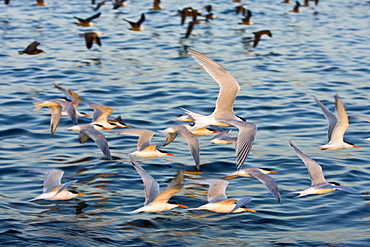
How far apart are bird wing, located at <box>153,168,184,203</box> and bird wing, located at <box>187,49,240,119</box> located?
1997 mm

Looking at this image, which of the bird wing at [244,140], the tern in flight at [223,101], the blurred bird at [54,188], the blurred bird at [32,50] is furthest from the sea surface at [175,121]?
the tern in flight at [223,101]

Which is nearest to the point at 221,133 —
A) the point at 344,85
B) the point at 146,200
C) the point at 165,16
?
the point at 146,200

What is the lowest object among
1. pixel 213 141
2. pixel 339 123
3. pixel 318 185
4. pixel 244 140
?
pixel 213 141

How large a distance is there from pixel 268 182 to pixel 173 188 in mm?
1472

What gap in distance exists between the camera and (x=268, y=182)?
887cm

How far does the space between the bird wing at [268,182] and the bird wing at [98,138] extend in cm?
233

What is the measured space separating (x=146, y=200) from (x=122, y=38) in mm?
14616

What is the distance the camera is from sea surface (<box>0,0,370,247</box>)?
848 cm

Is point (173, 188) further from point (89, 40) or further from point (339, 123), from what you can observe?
point (89, 40)

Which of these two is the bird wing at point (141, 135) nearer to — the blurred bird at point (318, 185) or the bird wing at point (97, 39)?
the blurred bird at point (318, 185)

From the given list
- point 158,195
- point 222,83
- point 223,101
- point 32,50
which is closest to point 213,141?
point 223,101


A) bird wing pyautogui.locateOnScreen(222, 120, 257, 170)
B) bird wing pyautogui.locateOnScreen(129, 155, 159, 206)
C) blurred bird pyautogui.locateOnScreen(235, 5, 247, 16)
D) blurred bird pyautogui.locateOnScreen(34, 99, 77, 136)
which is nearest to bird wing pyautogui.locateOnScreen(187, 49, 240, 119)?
bird wing pyautogui.locateOnScreen(222, 120, 257, 170)

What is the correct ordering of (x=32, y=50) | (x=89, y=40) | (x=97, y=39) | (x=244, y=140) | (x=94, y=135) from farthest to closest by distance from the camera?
1. (x=97, y=39)
2. (x=89, y=40)
3. (x=32, y=50)
4. (x=94, y=135)
5. (x=244, y=140)

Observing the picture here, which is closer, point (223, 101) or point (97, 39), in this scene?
point (223, 101)
